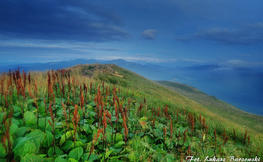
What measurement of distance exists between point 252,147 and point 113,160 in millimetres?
3789

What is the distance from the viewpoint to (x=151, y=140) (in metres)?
2.94

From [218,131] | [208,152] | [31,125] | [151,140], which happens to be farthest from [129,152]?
[218,131]

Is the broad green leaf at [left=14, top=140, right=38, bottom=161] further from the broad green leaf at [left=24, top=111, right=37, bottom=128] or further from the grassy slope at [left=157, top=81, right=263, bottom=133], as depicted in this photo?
the grassy slope at [left=157, top=81, right=263, bottom=133]

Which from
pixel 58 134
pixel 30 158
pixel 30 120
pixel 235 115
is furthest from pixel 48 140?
pixel 235 115

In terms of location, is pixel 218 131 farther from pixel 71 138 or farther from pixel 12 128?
pixel 12 128

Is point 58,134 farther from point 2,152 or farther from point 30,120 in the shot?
point 2,152

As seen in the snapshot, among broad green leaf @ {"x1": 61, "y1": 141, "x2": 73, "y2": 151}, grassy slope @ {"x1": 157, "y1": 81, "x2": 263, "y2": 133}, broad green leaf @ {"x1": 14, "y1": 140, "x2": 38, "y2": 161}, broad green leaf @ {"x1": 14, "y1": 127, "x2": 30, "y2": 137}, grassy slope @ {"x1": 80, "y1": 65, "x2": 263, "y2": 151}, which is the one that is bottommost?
grassy slope @ {"x1": 157, "y1": 81, "x2": 263, "y2": 133}

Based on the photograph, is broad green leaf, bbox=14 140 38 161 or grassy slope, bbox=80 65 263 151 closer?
broad green leaf, bbox=14 140 38 161

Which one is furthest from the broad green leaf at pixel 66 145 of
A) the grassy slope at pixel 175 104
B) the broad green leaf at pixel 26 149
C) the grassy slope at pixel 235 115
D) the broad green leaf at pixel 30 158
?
the grassy slope at pixel 235 115

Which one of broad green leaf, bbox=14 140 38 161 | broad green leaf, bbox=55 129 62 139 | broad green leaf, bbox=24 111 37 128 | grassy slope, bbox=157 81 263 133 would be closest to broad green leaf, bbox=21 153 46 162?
broad green leaf, bbox=14 140 38 161

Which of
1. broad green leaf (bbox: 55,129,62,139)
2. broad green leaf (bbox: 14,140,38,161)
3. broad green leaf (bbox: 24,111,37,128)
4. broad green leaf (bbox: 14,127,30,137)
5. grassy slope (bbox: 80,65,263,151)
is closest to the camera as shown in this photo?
broad green leaf (bbox: 14,140,38,161)

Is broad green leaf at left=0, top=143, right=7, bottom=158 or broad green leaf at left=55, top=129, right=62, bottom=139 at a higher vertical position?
broad green leaf at left=0, top=143, right=7, bottom=158

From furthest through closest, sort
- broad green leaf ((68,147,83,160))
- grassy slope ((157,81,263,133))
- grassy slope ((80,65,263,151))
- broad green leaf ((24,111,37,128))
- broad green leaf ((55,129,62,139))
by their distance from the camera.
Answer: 1. grassy slope ((157,81,263,133))
2. grassy slope ((80,65,263,151))
3. broad green leaf ((24,111,37,128))
4. broad green leaf ((55,129,62,139))
5. broad green leaf ((68,147,83,160))

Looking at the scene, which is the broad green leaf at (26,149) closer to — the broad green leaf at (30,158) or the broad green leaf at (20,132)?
the broad green leaf at (30,158)
